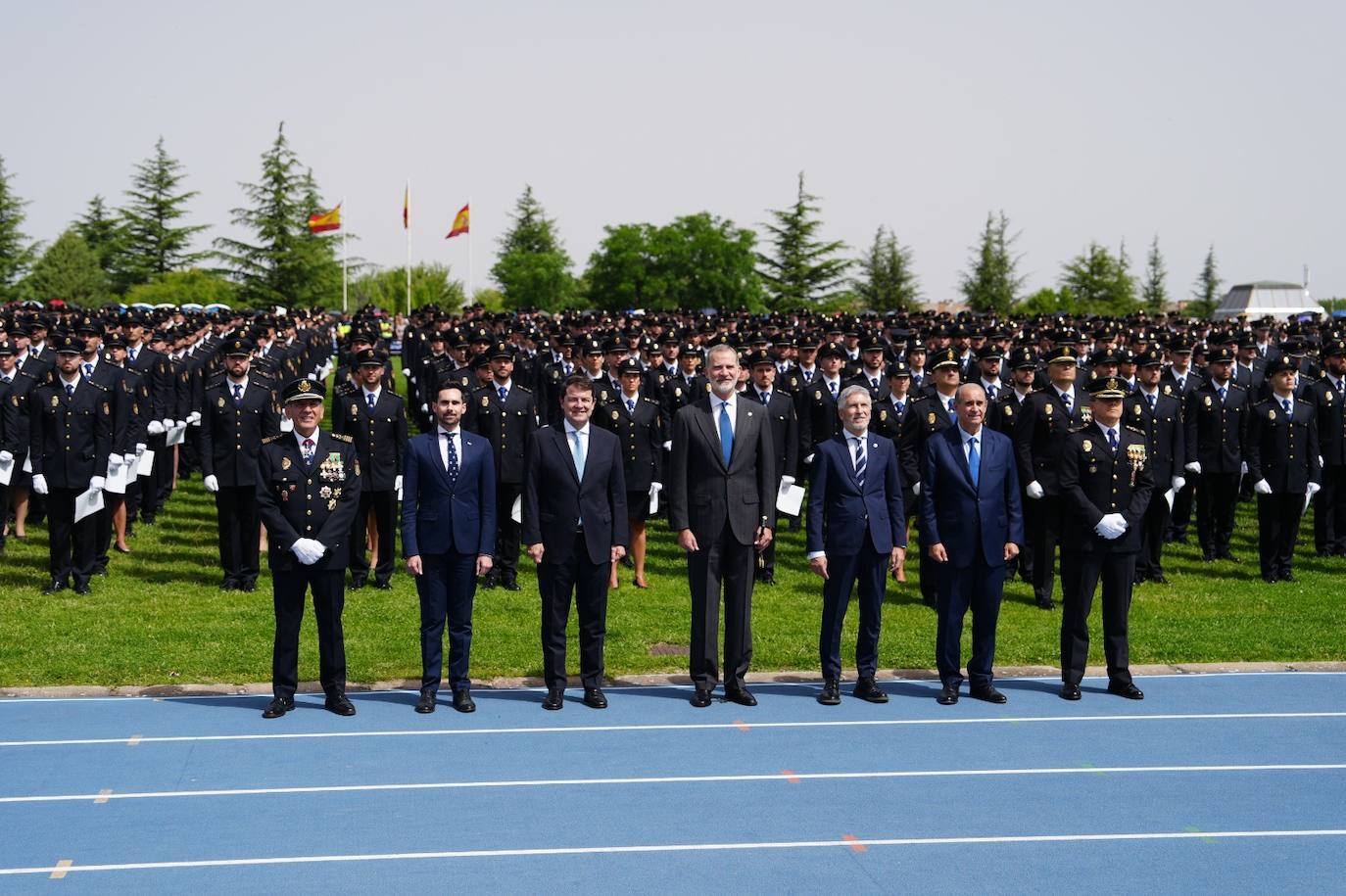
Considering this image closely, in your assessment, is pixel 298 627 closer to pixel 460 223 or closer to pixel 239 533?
pixel 239 533

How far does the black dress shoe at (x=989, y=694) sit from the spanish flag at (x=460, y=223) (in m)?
44.7

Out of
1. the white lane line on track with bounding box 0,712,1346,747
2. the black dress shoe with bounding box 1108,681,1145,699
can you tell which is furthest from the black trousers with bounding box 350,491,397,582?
the black dress shoe with bounding box 1108,681,1145,699

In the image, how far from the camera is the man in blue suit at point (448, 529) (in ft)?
30.2

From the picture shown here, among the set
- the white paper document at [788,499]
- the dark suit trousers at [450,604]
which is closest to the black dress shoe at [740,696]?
the dark suit trousers at [450,604]

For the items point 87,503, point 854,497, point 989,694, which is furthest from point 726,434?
point 87,503

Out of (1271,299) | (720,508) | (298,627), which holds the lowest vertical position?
(298,627)

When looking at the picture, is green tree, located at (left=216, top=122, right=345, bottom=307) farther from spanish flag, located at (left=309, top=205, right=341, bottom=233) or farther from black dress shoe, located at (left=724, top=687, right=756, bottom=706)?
black dress shoe, located at (left=724, top=687, right=756, bottom=706)

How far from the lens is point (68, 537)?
41.9 ft

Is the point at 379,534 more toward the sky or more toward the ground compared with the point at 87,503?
more toward the ground

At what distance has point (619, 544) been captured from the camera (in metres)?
9.45

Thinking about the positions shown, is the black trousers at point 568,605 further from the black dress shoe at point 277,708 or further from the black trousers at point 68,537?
the black trousers at point 68,537

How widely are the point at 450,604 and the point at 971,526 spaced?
11.5 ft

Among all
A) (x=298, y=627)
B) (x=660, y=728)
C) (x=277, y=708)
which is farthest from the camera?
(x=298, y=627)

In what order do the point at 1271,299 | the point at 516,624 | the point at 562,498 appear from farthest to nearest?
the point at 1271,299
the point at 516,624
the point at 562,498
